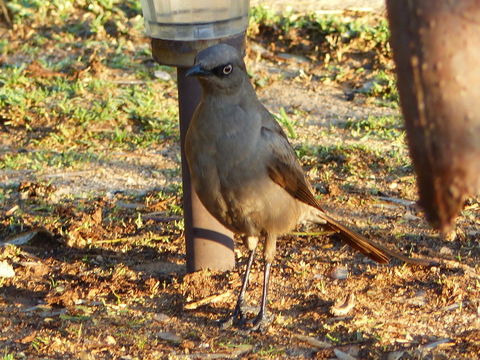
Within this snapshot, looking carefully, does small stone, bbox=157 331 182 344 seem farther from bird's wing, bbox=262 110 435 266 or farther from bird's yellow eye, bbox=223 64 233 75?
bird's yellow eye, bbox=223 64 233 75

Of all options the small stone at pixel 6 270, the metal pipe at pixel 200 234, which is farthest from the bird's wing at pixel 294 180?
the small stone at pixel 6 270

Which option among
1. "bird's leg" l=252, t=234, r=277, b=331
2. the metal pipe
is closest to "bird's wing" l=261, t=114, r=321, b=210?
"bird's leg" l=252, t=234, r=277, b=331

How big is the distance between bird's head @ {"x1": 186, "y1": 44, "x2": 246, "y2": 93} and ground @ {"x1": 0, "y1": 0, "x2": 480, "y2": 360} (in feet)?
3.92

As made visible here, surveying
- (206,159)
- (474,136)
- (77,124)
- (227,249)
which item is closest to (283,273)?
(227,249)

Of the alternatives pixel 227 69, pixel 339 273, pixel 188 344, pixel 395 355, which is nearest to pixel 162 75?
pixel 339 273

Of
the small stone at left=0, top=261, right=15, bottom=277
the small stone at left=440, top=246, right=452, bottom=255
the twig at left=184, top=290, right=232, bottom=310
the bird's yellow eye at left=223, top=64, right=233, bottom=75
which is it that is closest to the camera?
the bird's yellow eye at left=223, top=64, right=233, bottom=75

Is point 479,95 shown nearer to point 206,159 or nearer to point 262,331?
point 206,159

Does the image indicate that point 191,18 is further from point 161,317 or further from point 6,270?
point 6,270

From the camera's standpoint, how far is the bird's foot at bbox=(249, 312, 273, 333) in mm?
4315

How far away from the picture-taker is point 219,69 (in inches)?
157

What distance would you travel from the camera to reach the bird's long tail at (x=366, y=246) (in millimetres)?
4711

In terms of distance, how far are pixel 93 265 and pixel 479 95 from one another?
4.39 metres

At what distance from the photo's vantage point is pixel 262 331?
4.30 meters

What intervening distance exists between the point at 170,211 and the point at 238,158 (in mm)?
1788
